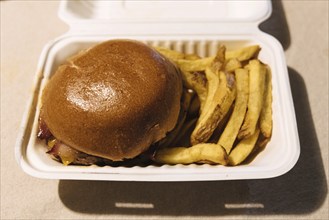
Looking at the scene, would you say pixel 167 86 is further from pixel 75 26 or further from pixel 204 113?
pixel 75 26

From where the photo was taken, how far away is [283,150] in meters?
1.32

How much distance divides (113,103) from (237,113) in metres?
0.47

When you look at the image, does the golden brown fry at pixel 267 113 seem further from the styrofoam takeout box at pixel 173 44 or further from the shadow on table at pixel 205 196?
the shadow on table at pixel 205 196

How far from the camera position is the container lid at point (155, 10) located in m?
1.78

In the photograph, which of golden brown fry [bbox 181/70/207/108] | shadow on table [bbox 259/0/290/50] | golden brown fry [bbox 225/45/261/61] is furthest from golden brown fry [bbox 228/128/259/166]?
shadow on table [bbox 259/0/290/50]

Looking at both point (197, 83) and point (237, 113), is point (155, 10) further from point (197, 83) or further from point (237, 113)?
point (237, 113)

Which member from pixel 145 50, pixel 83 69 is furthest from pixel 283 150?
pixel 83 69

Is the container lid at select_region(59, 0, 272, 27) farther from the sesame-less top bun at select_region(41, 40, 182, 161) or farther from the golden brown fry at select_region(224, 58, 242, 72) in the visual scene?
the sesame-less top bun at select_region(41, 40, 182, 161)

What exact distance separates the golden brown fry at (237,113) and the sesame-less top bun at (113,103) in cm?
20

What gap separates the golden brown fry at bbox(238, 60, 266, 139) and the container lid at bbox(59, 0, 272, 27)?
41 cm

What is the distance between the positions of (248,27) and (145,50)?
57 centimetres

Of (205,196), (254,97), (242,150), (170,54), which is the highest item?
(170,54)

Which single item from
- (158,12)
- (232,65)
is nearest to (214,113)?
(232,65)

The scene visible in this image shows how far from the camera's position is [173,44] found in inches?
66.7
